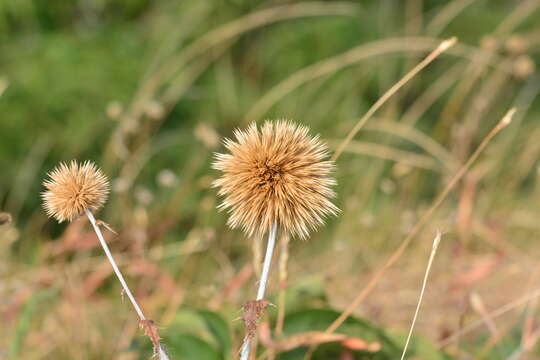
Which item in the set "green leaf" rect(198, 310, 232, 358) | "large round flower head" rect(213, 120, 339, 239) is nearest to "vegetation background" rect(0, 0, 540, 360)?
"green leaf" rect(198, 310, 232, 358)

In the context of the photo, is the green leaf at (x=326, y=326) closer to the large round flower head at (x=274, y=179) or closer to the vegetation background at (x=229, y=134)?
the vegetation background at (x=229, y=134)

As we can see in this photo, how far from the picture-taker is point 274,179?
63cm

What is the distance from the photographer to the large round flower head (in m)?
0.62

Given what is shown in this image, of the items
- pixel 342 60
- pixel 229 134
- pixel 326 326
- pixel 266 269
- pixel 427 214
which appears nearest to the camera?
pixel 266 269

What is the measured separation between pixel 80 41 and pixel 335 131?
100cm

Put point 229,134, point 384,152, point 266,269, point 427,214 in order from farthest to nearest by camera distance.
Result: point 229,134
point 384,152
point 427,214
point 266,269

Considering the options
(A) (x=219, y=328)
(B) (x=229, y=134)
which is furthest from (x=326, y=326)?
(B) (x=229, y=134)

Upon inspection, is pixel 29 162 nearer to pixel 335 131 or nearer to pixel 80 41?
pixel 80 41

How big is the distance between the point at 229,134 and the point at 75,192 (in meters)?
2.00

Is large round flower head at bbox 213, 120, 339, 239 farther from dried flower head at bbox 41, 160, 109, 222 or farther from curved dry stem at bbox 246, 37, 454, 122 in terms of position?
curved dry stem at bbox 246, 37, 454, 122

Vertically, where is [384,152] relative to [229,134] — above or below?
below

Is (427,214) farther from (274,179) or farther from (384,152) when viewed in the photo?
(384,152)

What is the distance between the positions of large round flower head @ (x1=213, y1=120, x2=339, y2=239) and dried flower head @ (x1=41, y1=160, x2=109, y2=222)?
0.11m

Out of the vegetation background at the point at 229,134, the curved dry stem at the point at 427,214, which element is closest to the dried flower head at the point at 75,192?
the curved dry stem at the point at 427,214
